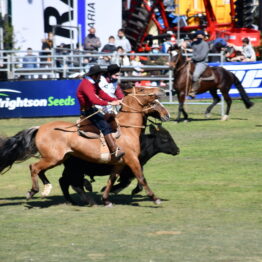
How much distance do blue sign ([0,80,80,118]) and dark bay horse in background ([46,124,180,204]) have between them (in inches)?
452

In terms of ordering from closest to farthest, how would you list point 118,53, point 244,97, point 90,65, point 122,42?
Result: point 244,97
point 118,53
point 90,65
point 122,42

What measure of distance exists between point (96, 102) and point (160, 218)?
200 cm

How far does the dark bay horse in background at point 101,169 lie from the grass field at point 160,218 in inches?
10.4

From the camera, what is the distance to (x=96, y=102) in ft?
38.2

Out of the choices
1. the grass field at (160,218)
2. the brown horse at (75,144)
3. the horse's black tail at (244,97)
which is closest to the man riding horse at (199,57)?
the horse's black tail at (244,97)

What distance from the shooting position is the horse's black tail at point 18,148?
12016mm

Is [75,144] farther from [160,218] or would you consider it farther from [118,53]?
[118,53]

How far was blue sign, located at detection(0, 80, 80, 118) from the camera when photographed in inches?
949

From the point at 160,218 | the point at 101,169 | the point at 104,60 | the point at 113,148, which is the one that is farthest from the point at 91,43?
the point at 160,218

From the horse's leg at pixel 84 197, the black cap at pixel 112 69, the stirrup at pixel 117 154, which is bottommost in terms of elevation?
the horse's leg at pixel 84 197

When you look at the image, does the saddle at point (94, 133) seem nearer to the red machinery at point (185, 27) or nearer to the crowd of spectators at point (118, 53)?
the crowd of spectators at point (118, 53)

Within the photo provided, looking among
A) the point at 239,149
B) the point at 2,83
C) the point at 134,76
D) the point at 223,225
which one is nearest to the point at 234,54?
the point at 134,76

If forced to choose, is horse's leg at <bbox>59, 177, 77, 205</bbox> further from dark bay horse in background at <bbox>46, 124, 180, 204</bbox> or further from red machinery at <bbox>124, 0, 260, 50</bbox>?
red machinery at <bbox>124, 0, 260, 50</bbox>

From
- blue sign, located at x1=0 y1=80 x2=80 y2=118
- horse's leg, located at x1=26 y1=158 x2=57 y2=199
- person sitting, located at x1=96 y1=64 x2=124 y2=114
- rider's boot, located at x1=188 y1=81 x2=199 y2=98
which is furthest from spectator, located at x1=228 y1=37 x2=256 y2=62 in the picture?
horse's leg, located at x1=26 y1=158 x2=57 y2=199
